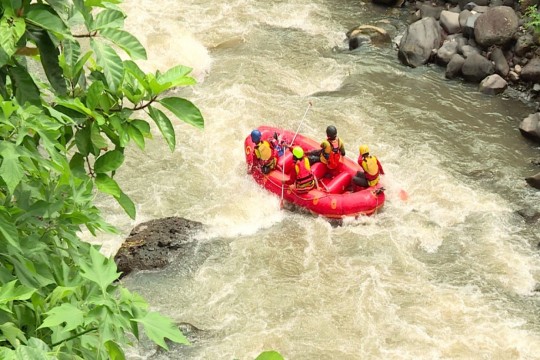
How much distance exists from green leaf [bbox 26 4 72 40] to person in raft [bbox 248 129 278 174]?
274 inches

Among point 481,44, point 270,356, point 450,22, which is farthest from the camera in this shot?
point 450,22

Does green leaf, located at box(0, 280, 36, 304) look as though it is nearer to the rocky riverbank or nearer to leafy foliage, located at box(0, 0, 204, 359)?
leafy foliage, located at box(0, 0, 204, 359)

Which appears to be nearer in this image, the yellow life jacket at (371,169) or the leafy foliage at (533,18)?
the yellow life jacket at (371,169)

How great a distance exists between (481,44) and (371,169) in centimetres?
462

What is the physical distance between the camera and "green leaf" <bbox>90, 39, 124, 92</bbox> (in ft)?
7.07

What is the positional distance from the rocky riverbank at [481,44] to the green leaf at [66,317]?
9.86m

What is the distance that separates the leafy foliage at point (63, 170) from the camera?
2.03 meters

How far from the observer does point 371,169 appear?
28.6 ft

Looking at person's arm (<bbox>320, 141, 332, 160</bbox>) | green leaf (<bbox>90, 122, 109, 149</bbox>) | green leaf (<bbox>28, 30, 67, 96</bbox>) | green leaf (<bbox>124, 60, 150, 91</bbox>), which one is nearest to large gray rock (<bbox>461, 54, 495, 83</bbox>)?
person's arm (<bbox>320, 141, 332, 160</bbox>)

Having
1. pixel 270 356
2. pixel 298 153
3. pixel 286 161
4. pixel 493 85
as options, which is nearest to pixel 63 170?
pixel 270 356

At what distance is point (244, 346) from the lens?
6.99m

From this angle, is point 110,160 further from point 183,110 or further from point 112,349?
point 112,349

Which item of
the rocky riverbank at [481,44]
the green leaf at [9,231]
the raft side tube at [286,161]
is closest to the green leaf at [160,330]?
the green leaf at [9,231]

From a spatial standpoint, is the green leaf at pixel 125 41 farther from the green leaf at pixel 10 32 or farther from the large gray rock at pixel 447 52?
the large gray rock at pixel 447 52
